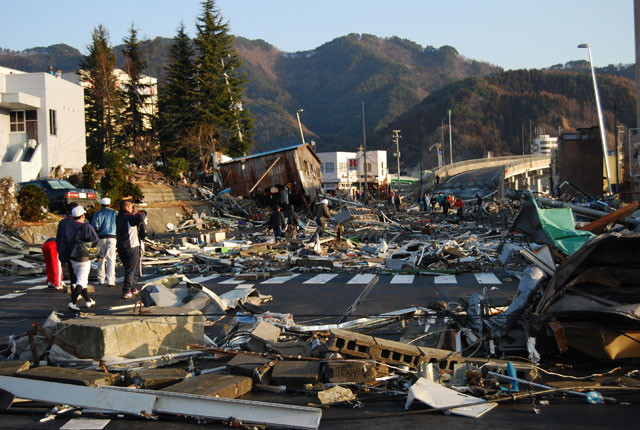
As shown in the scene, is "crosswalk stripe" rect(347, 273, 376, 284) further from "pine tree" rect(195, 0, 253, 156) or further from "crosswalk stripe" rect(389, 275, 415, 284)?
"pine tree" rect(195, 0, 253, 156)

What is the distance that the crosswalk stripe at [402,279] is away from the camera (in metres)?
14.9

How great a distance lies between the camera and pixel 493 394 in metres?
5.98

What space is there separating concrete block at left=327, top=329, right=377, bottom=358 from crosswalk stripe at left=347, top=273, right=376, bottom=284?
8.07 meters

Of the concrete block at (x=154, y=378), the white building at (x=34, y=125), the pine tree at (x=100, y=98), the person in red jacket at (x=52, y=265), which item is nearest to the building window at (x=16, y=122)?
the white building at (x=34, y=125)

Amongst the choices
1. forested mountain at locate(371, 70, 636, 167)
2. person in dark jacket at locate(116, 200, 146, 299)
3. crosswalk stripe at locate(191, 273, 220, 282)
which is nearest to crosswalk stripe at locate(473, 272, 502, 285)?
crosswalk stripe at locate(191, 273, 220, 282)

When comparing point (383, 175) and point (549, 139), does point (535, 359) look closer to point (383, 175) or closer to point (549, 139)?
point (383, 175)

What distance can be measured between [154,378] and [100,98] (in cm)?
6007

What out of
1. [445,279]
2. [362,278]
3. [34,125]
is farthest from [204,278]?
[34,125]

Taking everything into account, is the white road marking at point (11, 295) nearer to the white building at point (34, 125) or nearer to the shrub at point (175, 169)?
the white building at point (34, 125)

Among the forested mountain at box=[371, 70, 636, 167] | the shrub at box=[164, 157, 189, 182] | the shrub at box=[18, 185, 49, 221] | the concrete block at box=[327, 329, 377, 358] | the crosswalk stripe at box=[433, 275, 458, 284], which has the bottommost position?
the crosswalk stripe at box=[433, 275, 458, 284]

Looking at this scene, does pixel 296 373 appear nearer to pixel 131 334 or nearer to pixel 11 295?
pixel 131 334

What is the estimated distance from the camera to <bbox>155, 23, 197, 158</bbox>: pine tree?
60.3m

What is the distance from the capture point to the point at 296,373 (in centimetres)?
639

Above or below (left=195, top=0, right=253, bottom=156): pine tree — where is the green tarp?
below
